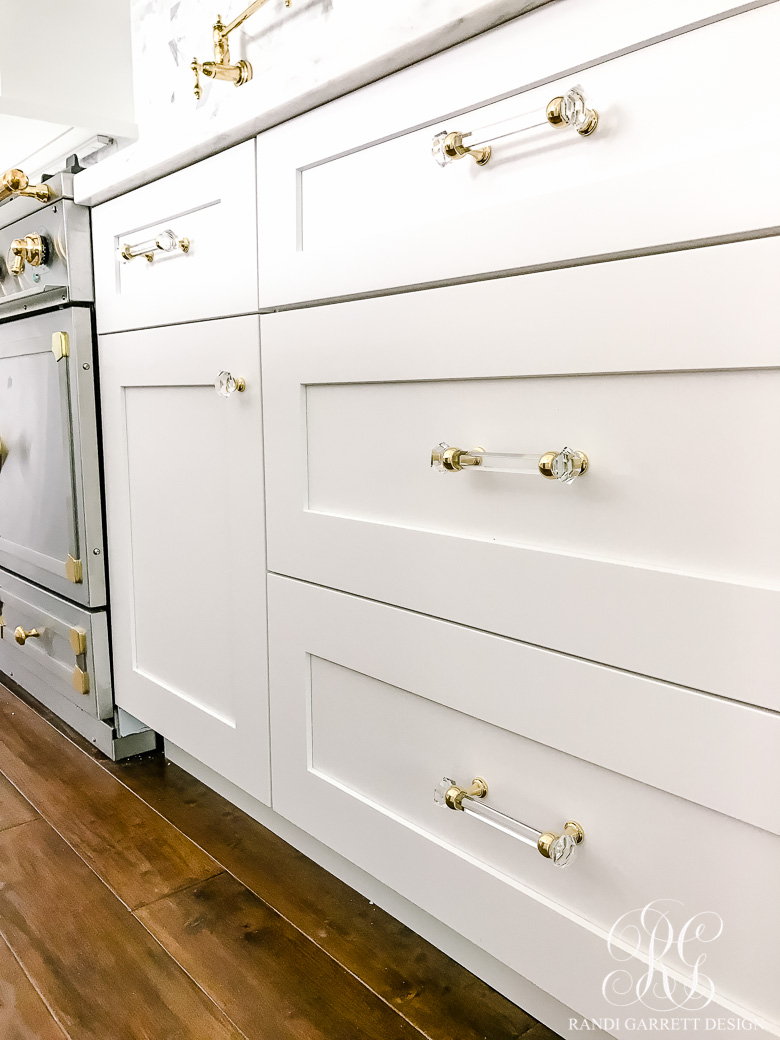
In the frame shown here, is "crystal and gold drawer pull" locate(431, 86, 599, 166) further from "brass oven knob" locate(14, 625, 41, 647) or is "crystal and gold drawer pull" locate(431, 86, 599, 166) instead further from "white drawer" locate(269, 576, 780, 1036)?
"brass oven knob" locate(14, 625, 41, 647)

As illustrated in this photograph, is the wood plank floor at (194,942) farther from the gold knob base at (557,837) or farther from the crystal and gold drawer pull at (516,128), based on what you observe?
the crystal and gold drawer pull at (516,128)

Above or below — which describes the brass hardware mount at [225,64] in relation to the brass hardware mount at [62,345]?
above

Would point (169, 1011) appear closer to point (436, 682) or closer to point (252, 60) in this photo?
point (436, 682)

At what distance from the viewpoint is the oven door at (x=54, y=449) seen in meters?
1.33

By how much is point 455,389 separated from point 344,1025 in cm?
66

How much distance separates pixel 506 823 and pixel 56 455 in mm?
1036

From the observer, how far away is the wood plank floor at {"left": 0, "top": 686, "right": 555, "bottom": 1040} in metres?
0.83

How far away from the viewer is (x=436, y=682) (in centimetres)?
80

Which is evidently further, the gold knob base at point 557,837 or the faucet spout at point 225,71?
the faucet spout at point 225,71

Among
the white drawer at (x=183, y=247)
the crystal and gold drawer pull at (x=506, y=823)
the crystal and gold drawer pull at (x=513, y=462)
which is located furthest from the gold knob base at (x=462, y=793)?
the white drawer at (x=183, y=247)

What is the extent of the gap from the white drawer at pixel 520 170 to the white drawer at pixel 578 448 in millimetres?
28

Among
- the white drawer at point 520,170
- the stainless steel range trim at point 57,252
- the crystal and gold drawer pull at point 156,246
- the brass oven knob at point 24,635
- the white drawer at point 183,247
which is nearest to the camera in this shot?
the white drawer at point 520,170

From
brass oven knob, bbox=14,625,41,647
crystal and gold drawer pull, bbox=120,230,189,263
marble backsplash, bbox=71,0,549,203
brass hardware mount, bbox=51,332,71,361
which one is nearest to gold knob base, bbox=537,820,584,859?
marble backsplash, bbox=71,0,549,203

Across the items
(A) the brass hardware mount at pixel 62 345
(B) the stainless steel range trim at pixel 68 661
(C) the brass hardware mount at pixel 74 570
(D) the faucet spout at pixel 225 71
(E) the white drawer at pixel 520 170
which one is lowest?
(B) the stainless steel range trim at pixel 68 661
